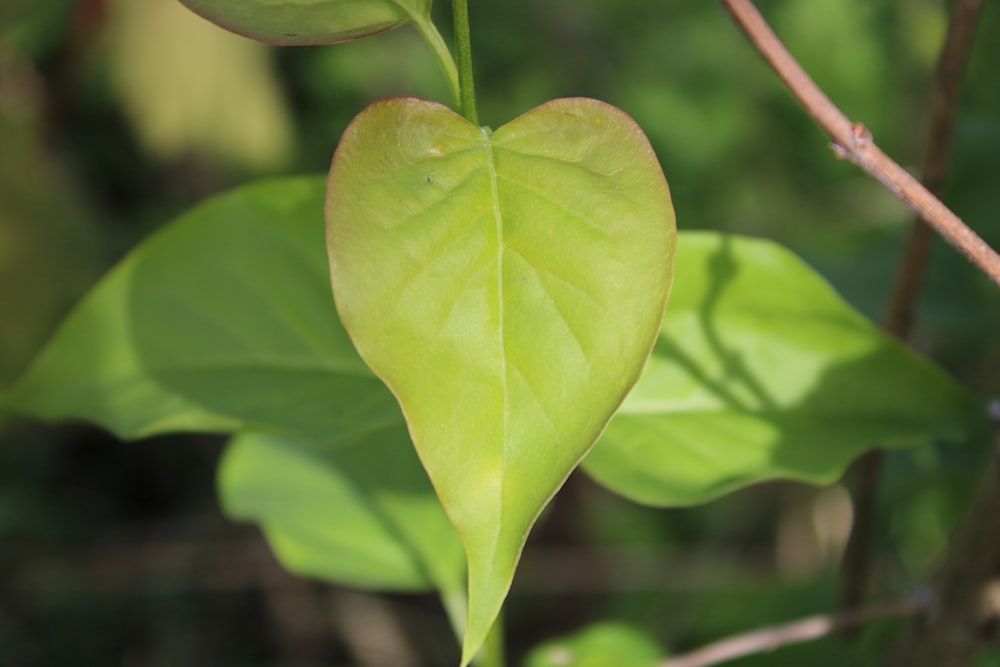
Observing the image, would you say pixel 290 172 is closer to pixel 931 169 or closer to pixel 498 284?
pixel 931 169

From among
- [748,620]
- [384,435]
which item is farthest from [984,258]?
[748,620]

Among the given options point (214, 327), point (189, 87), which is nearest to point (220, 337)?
point (214, 327)

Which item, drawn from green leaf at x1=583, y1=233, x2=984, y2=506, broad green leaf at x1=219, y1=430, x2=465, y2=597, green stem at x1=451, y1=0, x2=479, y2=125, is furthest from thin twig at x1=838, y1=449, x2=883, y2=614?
green stem at x1=451, y1=0, x2=479, y2=125

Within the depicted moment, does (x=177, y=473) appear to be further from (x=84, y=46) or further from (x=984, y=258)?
(x=984, y=258)

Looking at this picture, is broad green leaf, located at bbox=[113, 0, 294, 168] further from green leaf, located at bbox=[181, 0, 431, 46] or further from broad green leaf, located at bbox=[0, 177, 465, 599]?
green leaf, located at bbox=[181, 0, 431, 46]

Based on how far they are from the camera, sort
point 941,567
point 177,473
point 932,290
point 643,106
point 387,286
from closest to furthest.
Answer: point 387,286
point 941,567
point 932,290
point 177,473
point 643,106

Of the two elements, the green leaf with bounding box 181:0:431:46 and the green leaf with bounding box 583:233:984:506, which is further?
the green leaf with bounding box 583:233:984:506
